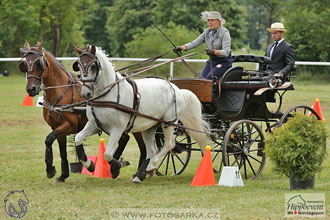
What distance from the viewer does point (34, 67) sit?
339 inches

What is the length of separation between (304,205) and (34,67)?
3.91 m

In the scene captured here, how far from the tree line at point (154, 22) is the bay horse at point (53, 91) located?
17483 millimetres

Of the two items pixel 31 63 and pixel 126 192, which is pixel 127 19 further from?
pixel 126 192

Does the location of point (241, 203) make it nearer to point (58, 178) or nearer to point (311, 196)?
point (311, 196)

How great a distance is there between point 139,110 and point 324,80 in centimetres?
2046

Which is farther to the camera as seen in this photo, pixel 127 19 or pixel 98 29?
pixel 98 29

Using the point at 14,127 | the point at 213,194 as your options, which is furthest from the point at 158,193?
the point at 14,127

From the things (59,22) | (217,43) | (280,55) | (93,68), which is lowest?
(59,22)

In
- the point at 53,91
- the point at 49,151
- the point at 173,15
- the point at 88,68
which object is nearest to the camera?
the point at 88,68

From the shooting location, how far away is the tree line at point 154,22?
101ft

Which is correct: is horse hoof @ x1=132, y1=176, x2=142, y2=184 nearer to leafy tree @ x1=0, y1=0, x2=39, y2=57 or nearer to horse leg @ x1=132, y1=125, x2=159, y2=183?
horse leg @ x1=132, y1=125, x2=159, y2=183

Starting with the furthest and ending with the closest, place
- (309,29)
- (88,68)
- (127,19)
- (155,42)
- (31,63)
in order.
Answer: (127,19), (309,29), (155,42), (31,63), (88,68)

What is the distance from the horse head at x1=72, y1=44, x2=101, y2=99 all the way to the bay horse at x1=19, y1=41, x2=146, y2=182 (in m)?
0.76

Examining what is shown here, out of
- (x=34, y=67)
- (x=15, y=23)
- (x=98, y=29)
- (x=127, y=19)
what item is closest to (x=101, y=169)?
(x=34, y=67)
